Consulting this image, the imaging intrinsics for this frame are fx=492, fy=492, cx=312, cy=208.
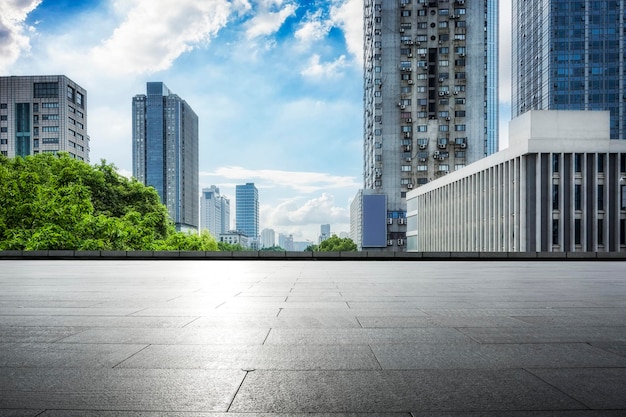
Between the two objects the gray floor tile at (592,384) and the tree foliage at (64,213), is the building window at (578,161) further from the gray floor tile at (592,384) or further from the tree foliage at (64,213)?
the gray floor tile at (592,384)

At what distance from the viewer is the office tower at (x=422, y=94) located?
10450 cm

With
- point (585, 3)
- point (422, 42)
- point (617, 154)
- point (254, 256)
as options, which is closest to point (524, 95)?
point (585, 3)

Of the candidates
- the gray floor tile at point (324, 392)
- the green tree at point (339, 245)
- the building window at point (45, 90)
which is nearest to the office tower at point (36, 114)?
the building window at point (45, 90)

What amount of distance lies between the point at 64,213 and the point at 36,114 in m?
92.5

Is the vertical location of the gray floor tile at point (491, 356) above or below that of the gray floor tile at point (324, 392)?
below

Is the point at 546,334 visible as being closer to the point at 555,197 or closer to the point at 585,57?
→ the point at 555,197

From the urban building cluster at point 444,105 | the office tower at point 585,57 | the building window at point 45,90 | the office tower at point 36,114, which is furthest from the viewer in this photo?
the office tower at point 585,57

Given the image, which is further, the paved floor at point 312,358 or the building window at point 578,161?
the building window at point 578,161

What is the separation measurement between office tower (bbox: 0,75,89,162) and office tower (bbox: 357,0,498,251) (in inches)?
2860

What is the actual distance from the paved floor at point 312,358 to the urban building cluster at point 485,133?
49588 mm

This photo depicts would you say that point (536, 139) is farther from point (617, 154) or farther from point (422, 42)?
point (422, 42)

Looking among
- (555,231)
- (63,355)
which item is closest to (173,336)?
(63,355)

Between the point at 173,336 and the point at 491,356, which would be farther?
the point at 173,336

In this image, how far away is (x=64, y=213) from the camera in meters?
39.1
